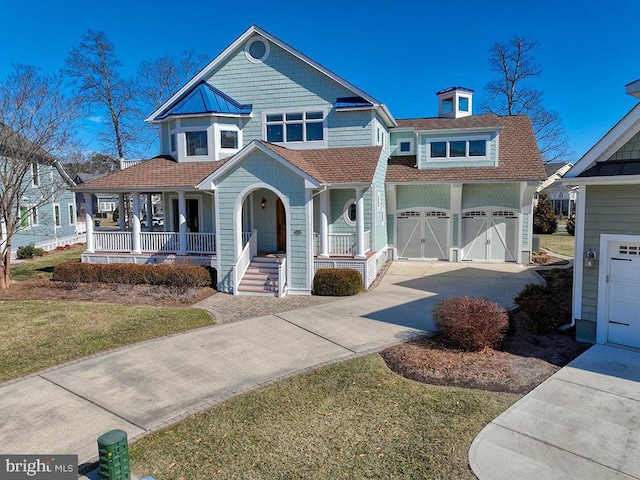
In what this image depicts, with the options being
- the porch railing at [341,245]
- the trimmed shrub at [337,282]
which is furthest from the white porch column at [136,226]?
the trimmed shrub at [337,282]

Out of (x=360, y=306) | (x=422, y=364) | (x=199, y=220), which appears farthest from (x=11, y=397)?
(x=199, y=220)

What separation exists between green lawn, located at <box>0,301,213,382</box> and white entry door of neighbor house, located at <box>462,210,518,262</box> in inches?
520

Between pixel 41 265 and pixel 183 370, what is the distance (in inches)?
687

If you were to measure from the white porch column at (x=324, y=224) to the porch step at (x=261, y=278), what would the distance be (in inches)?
69.4

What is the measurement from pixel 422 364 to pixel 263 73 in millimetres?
14192

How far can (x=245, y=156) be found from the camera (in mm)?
14555

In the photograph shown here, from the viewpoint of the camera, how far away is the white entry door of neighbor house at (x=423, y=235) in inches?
811

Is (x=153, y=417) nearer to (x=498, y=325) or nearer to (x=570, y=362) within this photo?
(x=498, y=325)

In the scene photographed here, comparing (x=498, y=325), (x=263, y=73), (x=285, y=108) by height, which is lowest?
(x=498, y=325)

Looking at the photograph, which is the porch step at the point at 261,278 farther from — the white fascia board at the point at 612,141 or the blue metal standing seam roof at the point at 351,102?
the white fascia board at the point at 612,141

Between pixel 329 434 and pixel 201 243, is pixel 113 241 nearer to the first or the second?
pixel 201 243

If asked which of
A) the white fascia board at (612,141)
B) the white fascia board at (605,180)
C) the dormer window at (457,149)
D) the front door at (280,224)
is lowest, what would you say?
the front door at (280,224)

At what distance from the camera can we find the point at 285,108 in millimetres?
18016

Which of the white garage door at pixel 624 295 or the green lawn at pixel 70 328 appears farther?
the green lawn at pixel 70 328
